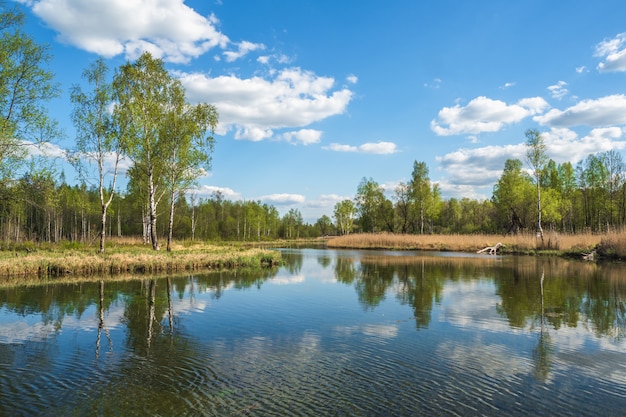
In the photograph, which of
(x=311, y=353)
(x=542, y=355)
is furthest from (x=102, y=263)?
(x=542, y=355)

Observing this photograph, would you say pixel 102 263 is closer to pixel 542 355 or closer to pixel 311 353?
pixel 311 353

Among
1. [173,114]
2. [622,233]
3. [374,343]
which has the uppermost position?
[173,114]

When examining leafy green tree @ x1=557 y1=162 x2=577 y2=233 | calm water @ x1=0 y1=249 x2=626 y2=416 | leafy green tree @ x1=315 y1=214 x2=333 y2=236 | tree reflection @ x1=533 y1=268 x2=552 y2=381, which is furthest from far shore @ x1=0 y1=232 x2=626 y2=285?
leafy green tree @ x1=315 y1=214 x2=333 y2=236

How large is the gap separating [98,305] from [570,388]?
13239 millimetres

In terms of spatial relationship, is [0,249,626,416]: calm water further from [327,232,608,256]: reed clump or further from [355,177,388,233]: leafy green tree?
[355,177,388,233]: leafy green tree

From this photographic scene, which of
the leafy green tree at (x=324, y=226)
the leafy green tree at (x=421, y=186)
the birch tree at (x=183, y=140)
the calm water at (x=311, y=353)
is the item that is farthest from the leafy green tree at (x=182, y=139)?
the leafy green tree at (x=324, y=226)

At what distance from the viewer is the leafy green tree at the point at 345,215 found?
108688 millimetres

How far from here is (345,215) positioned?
112 metres

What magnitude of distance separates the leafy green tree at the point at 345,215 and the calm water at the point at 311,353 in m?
92.7

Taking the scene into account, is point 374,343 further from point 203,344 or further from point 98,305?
point 98,305

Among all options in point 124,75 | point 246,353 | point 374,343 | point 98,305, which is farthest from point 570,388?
point 124,75

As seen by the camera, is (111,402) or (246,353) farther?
(246,353)

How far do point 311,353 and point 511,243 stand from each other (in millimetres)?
42369

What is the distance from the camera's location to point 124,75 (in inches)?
1149
